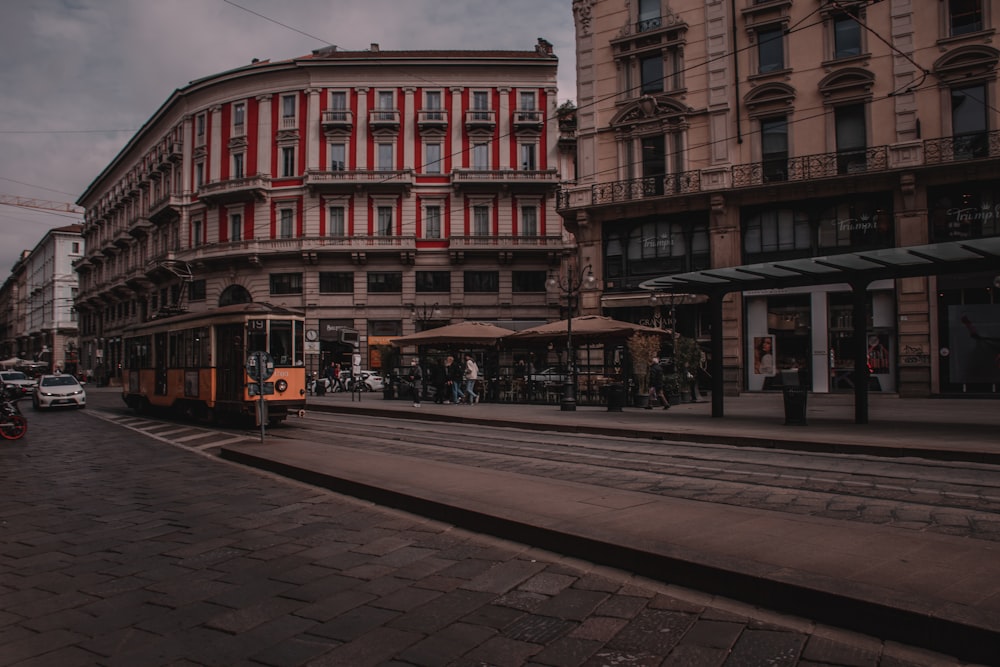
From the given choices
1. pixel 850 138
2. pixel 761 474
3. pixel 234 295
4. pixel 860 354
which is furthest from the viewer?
pixel 234 295

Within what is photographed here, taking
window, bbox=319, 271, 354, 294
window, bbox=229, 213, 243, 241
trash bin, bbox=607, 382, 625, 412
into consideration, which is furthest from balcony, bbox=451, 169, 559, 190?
trash bin, bbox=607, 382, 625, 412

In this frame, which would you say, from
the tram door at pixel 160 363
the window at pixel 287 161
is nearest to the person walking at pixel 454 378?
the tram door at pixel 160 363

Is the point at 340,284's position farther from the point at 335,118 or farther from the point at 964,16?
the point at 964,16

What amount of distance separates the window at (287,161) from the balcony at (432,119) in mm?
7973

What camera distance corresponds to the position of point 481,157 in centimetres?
4222

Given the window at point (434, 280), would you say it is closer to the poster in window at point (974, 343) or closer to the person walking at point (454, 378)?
the person walking at point (454, 378)

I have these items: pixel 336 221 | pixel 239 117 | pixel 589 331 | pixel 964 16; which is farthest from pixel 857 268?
pixel 239 117

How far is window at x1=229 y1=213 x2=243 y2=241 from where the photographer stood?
143 ft

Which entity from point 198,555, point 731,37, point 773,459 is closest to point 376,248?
point 731,37

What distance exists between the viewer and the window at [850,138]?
2592cm

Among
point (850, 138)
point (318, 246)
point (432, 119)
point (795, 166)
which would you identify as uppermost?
point (432, 119)

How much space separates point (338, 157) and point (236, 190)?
6.50m

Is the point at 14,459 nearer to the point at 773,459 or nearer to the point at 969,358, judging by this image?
the point at 773,459

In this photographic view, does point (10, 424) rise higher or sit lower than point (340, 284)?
lower
